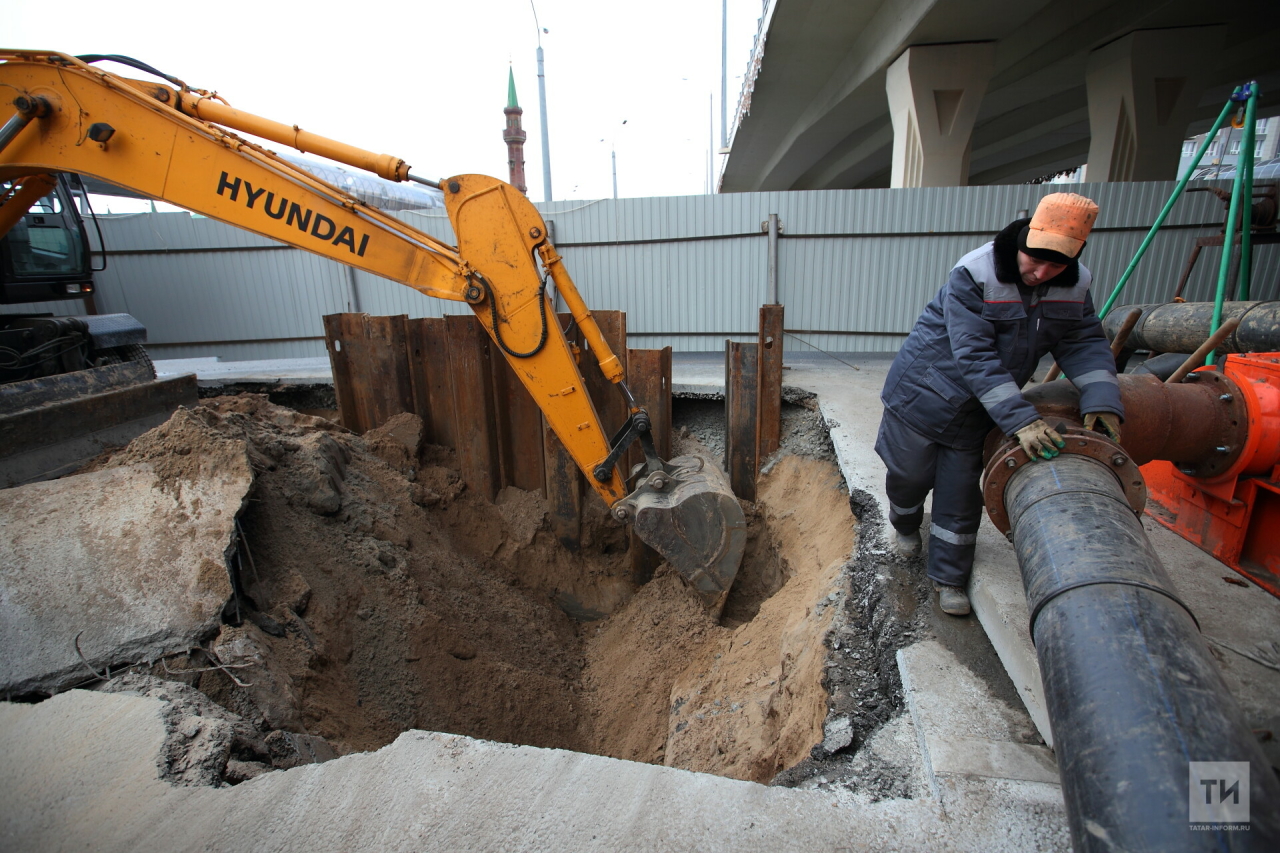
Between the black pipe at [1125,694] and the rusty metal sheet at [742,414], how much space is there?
2.92 meters

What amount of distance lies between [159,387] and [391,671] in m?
3.26

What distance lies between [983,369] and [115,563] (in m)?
3.71

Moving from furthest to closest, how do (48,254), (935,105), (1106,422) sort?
1. (935,105)
2. (48,254)
3. (1106,422)

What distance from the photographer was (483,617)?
12.5 ft

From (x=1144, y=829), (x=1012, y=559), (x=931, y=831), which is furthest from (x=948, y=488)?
(x=1144, y=829)

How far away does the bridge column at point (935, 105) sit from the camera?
322 inches

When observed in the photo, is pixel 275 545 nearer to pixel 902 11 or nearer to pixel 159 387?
pixel 159 387

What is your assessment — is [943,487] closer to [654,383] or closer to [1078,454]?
[1078,454]

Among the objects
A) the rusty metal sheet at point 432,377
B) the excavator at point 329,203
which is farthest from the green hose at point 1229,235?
the rusty metal sheet at point 432,377

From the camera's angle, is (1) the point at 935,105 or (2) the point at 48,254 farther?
(1) the point at 935,105

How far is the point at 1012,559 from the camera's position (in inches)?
102

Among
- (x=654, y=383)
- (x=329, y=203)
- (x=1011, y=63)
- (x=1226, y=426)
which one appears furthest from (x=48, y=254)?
(x=1011, y=63)

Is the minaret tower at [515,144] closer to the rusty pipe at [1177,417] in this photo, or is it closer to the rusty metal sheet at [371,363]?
the rusty metal sheet at [371,363]

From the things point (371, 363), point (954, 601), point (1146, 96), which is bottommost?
point (954, 601)
